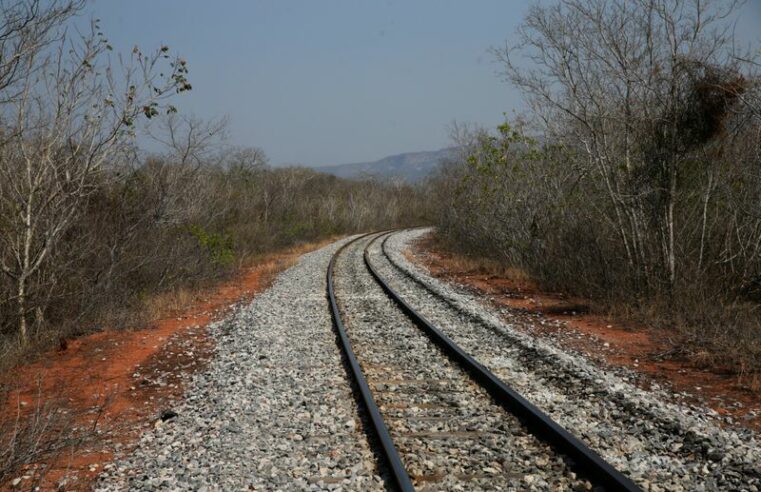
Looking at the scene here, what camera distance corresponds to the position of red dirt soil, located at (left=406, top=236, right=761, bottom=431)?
6337 millimetres

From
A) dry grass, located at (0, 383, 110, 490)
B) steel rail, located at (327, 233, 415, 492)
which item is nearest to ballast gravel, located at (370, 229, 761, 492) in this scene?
steel rail, located at (327, 233, 415, 492)

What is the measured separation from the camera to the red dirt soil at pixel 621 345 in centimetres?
634

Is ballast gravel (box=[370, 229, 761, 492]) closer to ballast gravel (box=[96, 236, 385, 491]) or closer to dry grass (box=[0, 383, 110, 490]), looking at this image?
ballast gravel (box=[96, 236, 385, 491])

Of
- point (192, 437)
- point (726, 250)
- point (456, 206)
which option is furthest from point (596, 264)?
point (456, 206)

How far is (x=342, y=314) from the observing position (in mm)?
11172

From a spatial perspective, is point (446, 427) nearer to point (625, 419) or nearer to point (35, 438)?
point (625, 419)

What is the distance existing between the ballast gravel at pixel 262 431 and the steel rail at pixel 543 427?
5.04ft

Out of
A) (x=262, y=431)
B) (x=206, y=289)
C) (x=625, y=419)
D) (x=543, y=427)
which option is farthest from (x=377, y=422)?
(x=206, y=289)

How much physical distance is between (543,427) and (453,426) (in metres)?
0.82

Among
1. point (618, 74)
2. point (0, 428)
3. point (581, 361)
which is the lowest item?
point (581, 361)

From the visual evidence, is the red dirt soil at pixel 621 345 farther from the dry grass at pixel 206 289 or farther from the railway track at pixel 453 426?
the dry grass at pixel 206 289

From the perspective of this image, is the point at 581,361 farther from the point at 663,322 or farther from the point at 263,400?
the point at 263,400

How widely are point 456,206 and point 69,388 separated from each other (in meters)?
20.4

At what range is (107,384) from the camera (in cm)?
757
